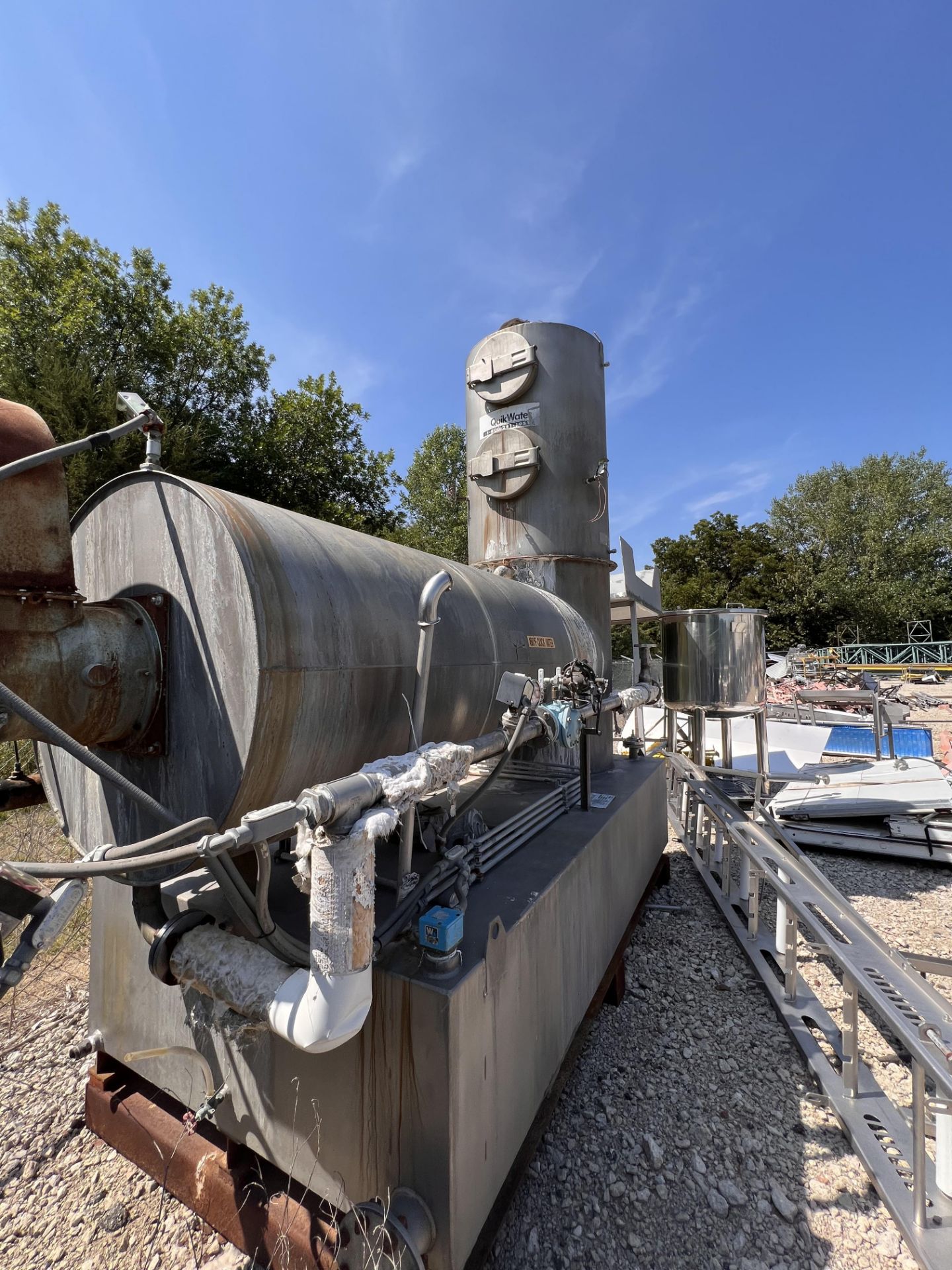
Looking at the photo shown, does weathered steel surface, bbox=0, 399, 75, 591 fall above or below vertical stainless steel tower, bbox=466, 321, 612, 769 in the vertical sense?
below

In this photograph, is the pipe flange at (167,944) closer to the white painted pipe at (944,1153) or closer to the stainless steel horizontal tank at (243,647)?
the stainless steel horizontal tank at (243,647)

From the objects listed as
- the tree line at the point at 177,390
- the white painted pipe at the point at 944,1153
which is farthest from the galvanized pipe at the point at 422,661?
the tree line at the point at 177,390

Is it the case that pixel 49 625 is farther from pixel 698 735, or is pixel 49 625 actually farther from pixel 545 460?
pixel 698 735

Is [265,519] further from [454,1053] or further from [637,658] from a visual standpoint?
[637,658]

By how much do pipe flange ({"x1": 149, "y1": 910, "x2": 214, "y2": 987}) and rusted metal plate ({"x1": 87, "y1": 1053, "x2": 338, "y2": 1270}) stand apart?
1082 mm

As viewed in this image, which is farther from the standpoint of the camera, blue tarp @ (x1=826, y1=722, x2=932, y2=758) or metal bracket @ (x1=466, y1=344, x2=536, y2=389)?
blue tarp @ (x1=826, y1=722, x2=932, y2=758)

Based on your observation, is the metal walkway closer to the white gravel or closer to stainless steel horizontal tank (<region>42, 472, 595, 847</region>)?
the white gravel

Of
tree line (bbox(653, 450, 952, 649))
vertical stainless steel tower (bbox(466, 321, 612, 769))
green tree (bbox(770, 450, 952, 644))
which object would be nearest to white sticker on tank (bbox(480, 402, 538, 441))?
vertical stainless steel tower (bbox(466, 321, 612, 769))

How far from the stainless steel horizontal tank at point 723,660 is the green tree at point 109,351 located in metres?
9.59

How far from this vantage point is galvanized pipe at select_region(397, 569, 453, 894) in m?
1.92

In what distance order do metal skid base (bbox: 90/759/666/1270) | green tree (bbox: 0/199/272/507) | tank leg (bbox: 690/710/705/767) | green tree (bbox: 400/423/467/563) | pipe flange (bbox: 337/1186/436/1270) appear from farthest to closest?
green tree (bbox: 400/423/467/563) → green tree (bbox: 0/199/272/507) → tank leg (bbox: 690/710/705/767) → metal skid base (bbox: 90/759/666/1270) → pipe flange (bbox: 337/1186/436/1270)

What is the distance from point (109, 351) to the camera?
11.3m

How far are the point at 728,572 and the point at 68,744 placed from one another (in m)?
39.8

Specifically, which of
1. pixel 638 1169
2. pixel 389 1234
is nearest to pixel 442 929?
pixel 389 1234
